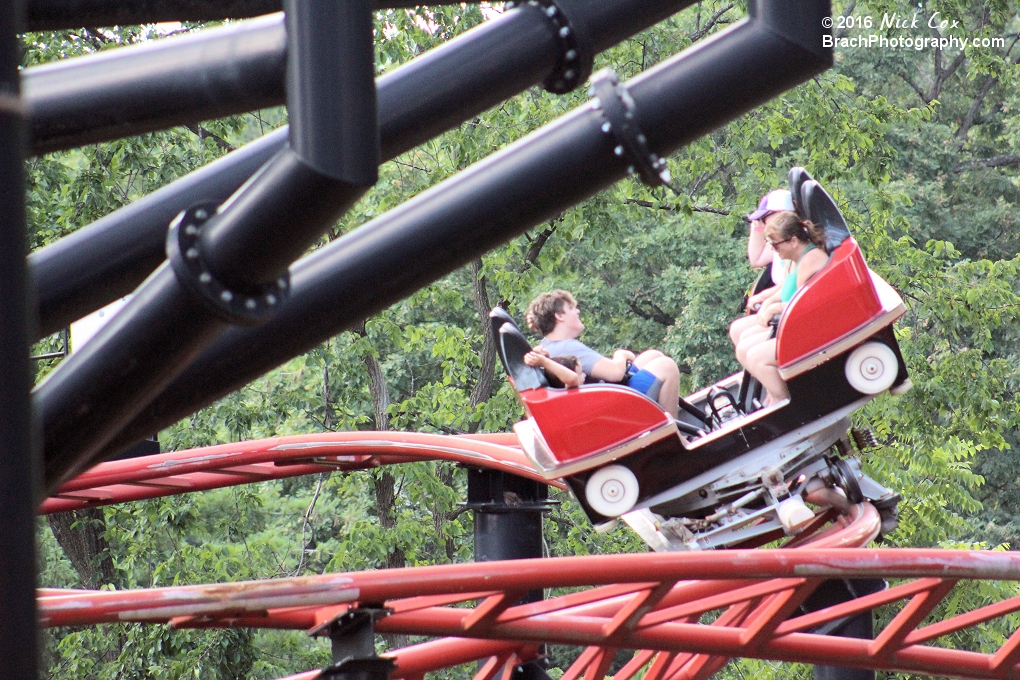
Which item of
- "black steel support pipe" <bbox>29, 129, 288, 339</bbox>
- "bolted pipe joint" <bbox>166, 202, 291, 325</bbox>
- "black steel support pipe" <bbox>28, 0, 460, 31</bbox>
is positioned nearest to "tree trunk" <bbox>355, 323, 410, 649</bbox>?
"black steel support pipe" <bbox>28, 0, 460, 31</bbox>

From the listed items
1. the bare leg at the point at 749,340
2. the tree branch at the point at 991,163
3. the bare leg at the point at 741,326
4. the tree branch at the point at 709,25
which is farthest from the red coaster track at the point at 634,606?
the tree branch at the point at 991,163

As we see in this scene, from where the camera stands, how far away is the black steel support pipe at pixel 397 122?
2.19 metres

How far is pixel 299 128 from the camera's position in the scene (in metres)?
1.69

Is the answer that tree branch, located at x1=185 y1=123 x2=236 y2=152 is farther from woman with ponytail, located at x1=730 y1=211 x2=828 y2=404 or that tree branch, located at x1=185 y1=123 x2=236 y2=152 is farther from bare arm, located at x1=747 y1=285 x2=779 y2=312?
woman with ponytail, located at x1=730 y1=211 x2=828 y2=404

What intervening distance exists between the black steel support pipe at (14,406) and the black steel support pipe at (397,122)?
1036 millimetres

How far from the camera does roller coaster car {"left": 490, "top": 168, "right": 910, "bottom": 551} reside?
4840mm

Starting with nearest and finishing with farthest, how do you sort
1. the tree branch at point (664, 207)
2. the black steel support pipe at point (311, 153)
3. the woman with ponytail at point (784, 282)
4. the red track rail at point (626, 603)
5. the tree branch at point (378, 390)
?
the black steel support pipe at point (311, 153) < the red track rail at point (626, 603) < the woman with ponytail at point (784, 282) < the tree branch at point (664, 207) < the tree branch at point (378, 390)

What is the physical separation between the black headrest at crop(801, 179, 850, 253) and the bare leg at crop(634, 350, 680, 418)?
2.70 feet

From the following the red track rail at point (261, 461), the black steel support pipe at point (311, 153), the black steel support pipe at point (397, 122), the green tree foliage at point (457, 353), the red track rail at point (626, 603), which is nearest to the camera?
the black steel support pipe at point (311, 153)

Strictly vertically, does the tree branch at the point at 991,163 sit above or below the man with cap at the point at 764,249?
above

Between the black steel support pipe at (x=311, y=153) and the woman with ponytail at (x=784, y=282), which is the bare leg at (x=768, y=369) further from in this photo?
the black steel support pipe at (x=311, y=153)

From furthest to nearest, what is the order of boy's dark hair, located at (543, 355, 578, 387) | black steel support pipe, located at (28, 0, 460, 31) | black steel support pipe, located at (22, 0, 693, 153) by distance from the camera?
1. boy's dark hair, located at (543, 355, 578, 387)
2. black steel support pipe, located at (28, 0, 460, 31)
3. black steel support pipe, located at (22, 0, 693, 153)

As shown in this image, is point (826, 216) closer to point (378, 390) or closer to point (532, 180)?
point (532, 180)

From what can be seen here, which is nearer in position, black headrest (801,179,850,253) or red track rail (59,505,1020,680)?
red track rail (59,505,1020,680)
